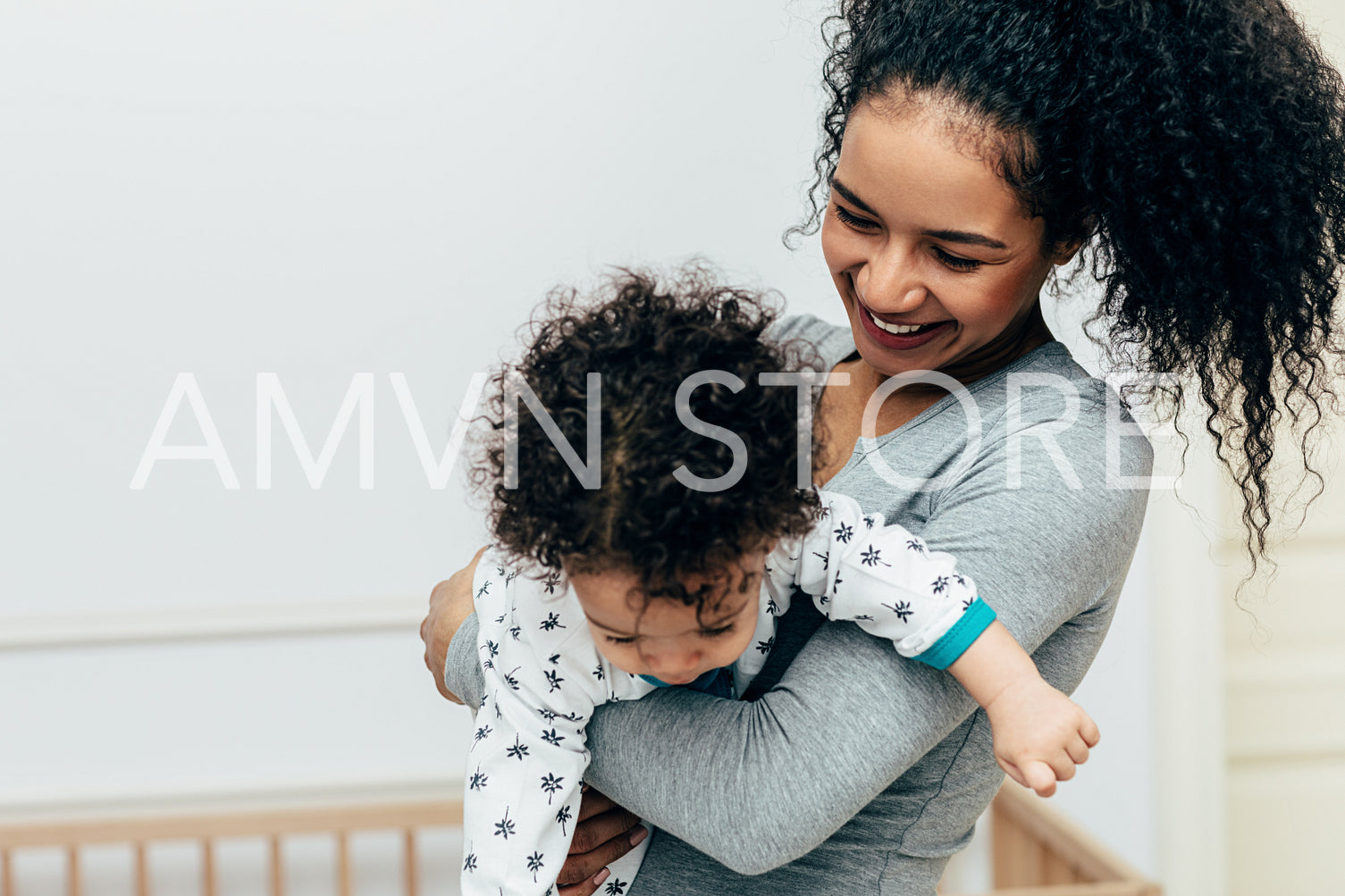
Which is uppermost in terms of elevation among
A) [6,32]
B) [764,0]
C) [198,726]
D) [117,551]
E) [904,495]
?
[764,0]

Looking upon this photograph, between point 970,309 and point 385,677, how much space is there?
1423mm

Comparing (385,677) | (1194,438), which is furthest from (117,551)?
(1194,438)

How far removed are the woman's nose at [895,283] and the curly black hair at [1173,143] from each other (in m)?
0.09

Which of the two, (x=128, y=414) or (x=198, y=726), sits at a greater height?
(x=128, y=414)

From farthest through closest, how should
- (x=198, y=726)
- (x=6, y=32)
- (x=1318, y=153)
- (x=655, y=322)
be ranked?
(x=198, y=726)
(x=6, y=32)
(x=1318, y=153)
(x=655, y=322)

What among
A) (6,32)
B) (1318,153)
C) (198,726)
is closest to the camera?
(1318,153)

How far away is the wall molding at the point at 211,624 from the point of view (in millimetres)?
1890

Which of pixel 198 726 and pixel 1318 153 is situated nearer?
pixel 1318 153

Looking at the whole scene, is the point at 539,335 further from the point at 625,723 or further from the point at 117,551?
the point at 117,551

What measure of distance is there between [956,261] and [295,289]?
4.39 ft

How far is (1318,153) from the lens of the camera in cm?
83

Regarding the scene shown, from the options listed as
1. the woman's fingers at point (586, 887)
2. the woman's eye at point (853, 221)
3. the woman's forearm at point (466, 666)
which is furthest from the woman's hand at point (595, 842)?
the woman's eye at point (853, 221)

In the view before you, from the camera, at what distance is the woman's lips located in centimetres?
89

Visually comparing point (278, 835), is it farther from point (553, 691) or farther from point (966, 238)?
point (966, 238)
